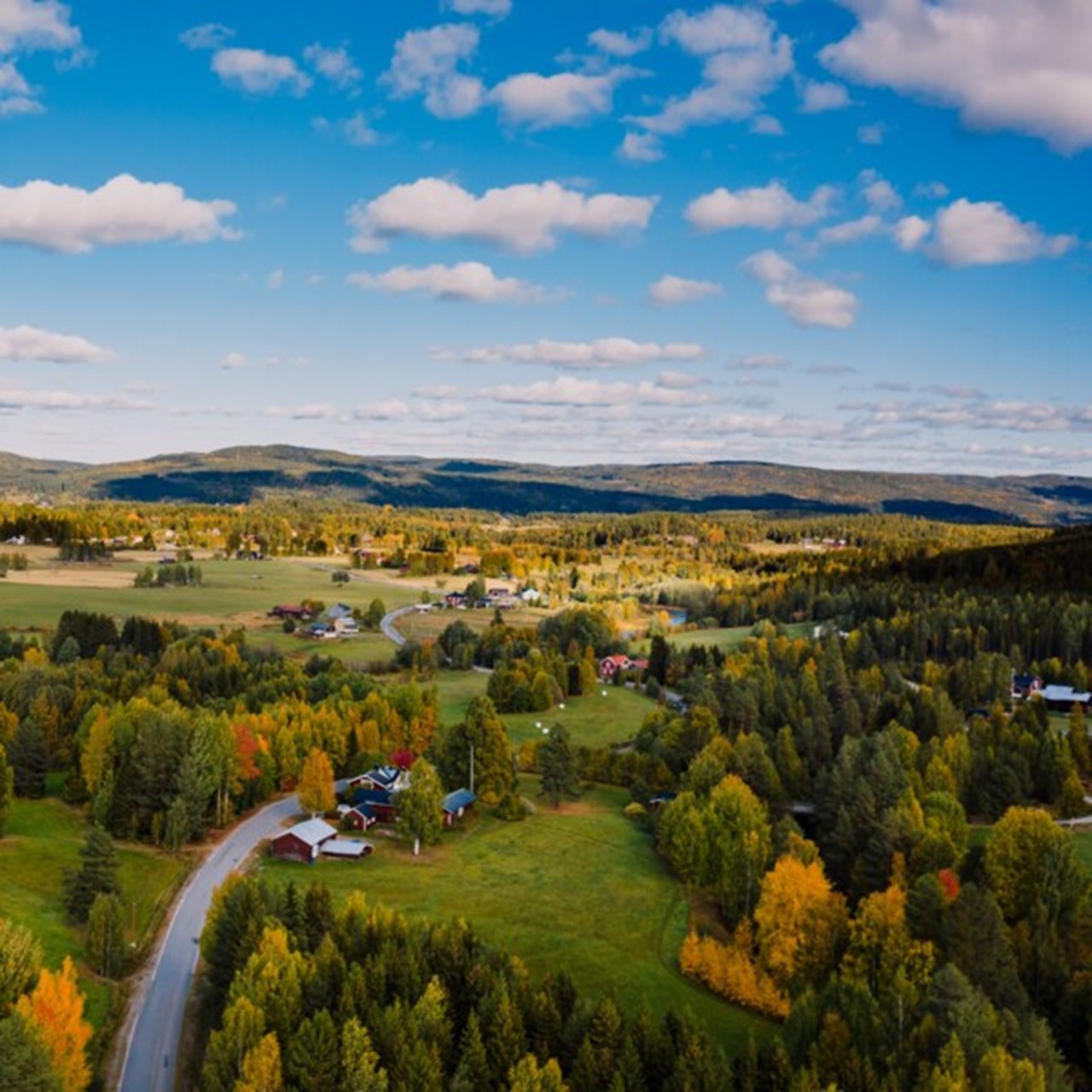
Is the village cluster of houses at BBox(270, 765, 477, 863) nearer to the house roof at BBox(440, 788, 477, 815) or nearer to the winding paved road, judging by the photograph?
the house roof at BBox(440, 788, 477, 815)

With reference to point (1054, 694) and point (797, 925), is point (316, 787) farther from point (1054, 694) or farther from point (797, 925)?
point (1054, 694)

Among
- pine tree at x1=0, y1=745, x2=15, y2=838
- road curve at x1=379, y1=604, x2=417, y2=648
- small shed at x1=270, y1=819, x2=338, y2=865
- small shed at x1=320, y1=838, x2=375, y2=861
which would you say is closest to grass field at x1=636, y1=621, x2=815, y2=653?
road curve at x1=379, y1=604, x2=417, y2=648

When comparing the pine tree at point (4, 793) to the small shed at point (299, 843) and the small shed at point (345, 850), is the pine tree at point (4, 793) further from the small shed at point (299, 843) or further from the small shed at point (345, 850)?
the small shed at point (345, 850)

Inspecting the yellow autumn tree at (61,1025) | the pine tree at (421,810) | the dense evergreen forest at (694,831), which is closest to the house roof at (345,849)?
the pine tree at (421,810)

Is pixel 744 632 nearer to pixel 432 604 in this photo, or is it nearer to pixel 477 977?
pixel 432 604

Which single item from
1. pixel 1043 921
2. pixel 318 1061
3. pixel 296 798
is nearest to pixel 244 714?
pixel 296 798

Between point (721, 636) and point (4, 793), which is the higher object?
point (4, 793)

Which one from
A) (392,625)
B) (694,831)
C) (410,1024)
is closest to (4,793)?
(410,1024)
